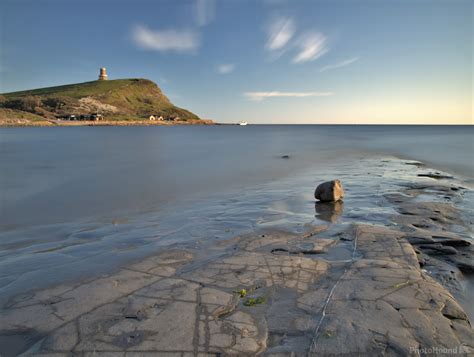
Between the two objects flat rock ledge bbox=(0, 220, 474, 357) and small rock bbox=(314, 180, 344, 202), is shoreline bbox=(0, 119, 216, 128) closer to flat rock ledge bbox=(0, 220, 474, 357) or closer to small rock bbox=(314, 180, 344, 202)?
small rock bbox=(314, 180, 344, 202)

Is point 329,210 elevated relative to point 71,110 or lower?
lower

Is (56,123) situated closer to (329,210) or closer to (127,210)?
(127,210)

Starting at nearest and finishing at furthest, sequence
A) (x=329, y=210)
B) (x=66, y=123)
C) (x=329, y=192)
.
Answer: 1. (x=329, y=210)
2. (x=329, y=192)
3. (x=66, y=123)

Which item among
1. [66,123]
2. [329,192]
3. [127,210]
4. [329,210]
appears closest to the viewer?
[329,210]

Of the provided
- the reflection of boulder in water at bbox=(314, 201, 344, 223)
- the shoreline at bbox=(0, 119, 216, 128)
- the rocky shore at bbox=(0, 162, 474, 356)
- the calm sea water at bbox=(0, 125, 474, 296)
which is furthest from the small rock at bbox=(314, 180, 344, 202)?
the shoreline at bbox=(0, 119, 216, 128)

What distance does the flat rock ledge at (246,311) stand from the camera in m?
3.93

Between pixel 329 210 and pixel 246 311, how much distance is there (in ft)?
26.2

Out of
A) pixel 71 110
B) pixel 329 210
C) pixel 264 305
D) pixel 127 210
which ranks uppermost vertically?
pixel 71 110

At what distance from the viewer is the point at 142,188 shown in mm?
17469

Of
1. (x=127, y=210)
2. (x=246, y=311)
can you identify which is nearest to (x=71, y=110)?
(x=127, y=210)

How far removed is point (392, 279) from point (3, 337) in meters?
6.53

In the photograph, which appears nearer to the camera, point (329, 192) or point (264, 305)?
point (264, 305)

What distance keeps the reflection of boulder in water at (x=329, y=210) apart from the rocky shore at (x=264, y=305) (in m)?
2.95

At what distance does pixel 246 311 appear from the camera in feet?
15.5
